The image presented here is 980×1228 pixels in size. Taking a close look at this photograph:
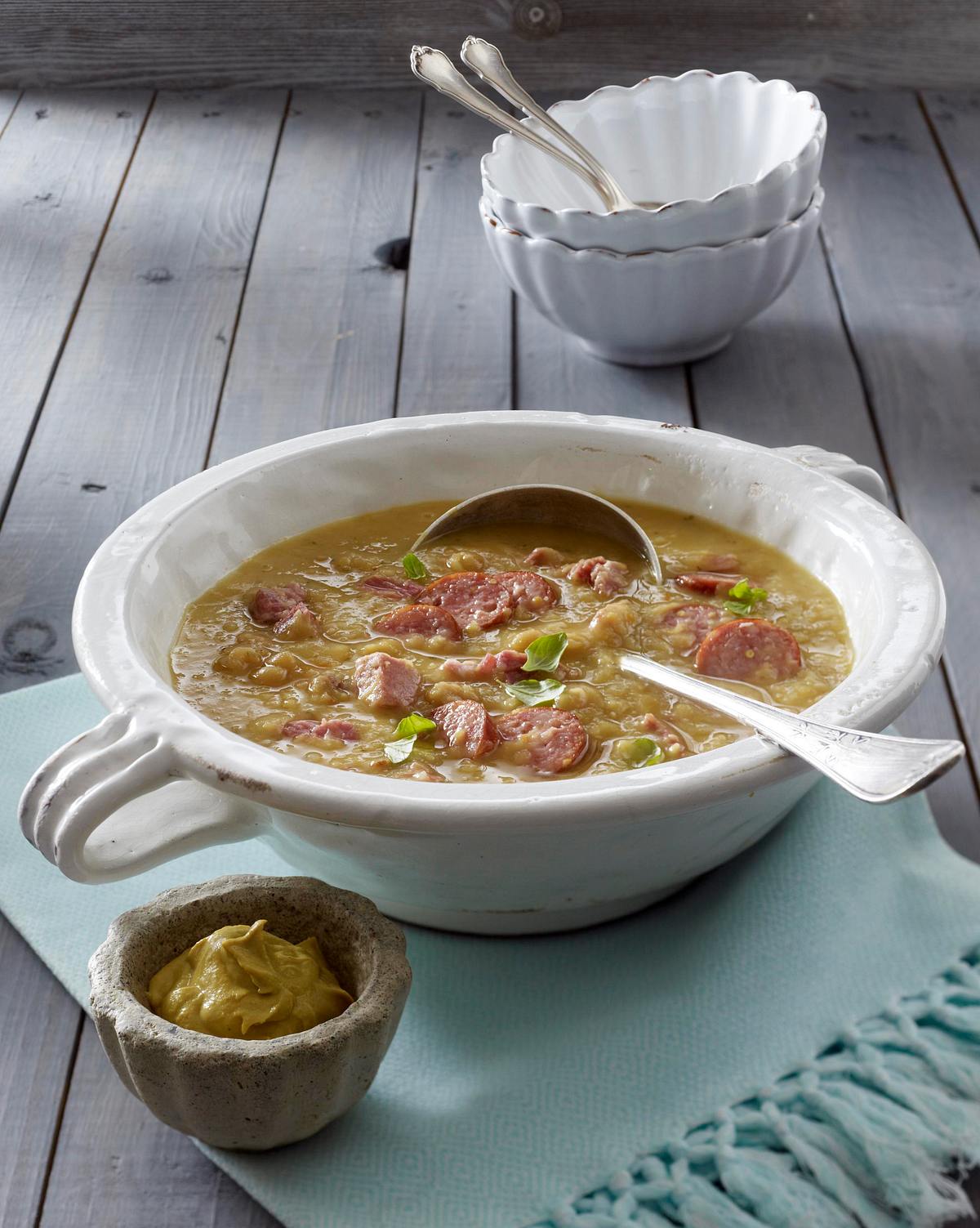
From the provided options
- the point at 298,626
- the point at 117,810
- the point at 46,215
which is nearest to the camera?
the point at 117,810

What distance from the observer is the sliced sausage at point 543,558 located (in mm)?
1494

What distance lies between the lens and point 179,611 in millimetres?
1389

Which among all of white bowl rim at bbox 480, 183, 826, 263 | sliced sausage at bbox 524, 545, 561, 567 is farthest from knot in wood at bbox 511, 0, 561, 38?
sliced sausage at bbox 524, 545, 561, 567

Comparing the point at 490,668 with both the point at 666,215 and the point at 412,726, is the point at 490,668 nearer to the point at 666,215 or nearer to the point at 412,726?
the point at 412,726

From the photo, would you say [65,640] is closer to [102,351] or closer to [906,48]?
[102,351]

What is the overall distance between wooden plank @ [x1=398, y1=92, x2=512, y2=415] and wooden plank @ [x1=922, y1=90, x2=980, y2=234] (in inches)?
40.6

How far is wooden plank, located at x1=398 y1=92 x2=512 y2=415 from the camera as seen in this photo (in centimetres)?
232

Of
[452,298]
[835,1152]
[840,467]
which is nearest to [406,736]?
[835,1152]

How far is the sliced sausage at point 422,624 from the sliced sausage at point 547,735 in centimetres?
16

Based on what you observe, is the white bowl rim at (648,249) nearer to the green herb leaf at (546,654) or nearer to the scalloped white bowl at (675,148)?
the scalloped white bowl at (675,148)

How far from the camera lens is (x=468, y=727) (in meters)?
1.20

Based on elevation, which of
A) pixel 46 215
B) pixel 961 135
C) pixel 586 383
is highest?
pixel 46 215

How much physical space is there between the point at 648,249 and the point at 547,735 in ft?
3.72

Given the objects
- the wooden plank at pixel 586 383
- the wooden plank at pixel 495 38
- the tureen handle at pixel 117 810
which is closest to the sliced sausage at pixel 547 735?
the tureen handle at pixel 117 810
